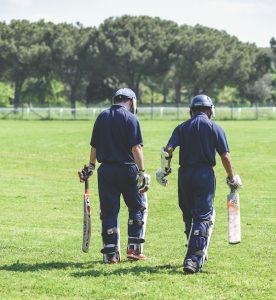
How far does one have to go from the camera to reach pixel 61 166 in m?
26.6

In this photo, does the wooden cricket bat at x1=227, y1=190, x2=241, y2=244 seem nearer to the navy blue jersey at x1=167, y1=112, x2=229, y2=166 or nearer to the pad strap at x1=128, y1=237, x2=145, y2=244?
the navy blue jersey at x1=167, y1=112, x2=229, y2=166

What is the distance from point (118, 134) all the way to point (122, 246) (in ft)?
9.05

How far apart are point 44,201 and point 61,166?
9.27 metres

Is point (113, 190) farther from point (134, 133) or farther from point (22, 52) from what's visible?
point (22, 52)

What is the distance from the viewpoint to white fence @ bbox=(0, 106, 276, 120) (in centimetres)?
7294

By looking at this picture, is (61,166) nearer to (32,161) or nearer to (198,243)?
(32,161)

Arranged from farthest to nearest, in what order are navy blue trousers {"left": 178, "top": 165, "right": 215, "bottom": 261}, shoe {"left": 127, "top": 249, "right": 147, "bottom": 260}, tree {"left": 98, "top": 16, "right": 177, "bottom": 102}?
tree {"left": 98, "top": 16, "right": 177, "bottom": 102}
shoe {"left": 127, "top": 249, "right": 147, "bottom": 260}
navy blue trousers {"left": 178, "top": 165, "right": 215, "bottom": 261}

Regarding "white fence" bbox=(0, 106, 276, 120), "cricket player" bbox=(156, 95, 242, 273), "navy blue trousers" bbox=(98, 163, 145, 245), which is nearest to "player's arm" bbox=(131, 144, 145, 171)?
"navy blue trousers" bbox=(98, 163, 145, 245)

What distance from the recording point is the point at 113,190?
9336mm

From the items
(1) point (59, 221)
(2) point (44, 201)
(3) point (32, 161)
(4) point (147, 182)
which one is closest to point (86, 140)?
(3) point (32, 161)

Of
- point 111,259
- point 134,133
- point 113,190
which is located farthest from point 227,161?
point 111,259

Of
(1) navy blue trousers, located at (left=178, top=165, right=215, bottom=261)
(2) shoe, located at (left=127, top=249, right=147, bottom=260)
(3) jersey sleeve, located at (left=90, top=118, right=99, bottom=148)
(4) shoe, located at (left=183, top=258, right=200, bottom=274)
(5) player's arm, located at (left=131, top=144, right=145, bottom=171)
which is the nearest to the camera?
(4) shoe, located at (left=183, top=258, right=200, bottom=274)

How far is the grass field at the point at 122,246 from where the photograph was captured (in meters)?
7.67

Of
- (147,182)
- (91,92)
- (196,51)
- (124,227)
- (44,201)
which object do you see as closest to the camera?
(147,182)
